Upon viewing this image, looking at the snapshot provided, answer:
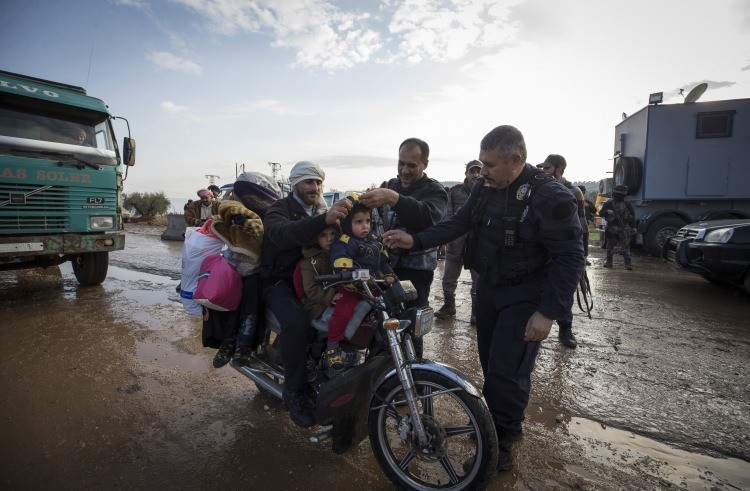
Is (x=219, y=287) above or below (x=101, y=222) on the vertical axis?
below

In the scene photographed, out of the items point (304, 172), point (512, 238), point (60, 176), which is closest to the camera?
point (512, 238)

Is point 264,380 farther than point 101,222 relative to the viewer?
No

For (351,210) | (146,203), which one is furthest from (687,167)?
(146,203)

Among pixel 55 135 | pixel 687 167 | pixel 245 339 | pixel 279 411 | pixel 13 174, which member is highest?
pixel 687 167

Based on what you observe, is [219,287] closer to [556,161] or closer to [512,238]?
[512,238]

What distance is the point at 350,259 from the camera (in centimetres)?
230

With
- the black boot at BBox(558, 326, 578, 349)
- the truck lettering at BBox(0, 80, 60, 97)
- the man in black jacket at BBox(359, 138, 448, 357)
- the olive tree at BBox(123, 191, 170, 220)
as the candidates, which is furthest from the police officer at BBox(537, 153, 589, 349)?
the olive tree at BBox(123, 191, 170, 220)

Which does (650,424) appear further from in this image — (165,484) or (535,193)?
(165,484)

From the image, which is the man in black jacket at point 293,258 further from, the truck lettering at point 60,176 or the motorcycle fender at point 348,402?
the truck lettering at point 60,176

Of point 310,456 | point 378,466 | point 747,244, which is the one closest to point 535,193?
point 378,466

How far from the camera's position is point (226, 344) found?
2820mm

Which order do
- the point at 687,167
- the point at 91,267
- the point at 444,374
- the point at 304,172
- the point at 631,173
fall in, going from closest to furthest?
the point at 444,374, the point at 304,172, the point at 91,267, the point at 687,167, the point at 631,173

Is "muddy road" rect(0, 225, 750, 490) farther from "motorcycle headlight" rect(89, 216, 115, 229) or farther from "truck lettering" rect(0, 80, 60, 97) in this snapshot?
"truck lettering" rect(0, 80, 60, 97)

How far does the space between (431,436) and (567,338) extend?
295cm
